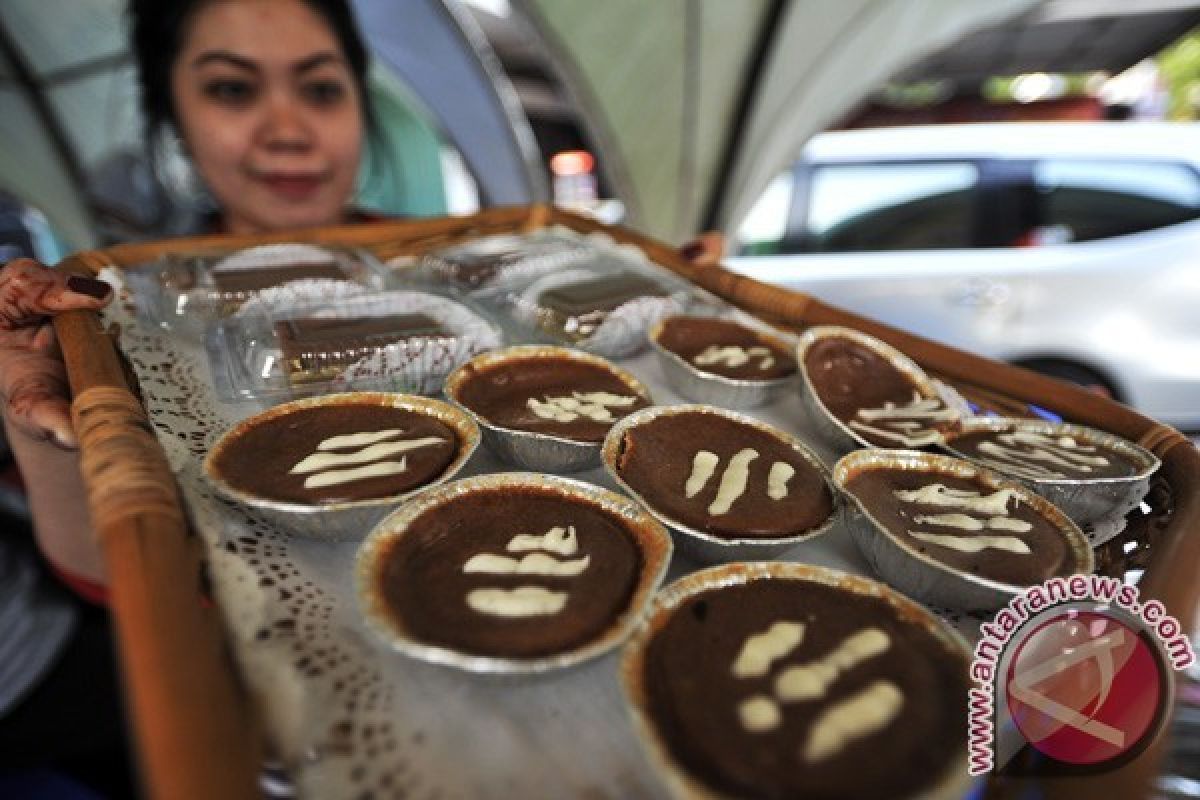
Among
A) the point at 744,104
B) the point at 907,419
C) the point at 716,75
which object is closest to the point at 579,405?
the point at 907,419

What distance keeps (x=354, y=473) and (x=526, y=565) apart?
1.00ft

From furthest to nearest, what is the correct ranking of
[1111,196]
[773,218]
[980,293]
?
[773,218] → [980,293] → [1111,196]

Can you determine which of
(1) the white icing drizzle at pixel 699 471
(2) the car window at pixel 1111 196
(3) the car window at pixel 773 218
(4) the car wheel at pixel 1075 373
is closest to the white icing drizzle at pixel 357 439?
(1) the white icing drizzle at pixel 699 471

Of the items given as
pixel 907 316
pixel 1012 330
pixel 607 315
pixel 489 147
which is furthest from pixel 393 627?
pixel 489 147

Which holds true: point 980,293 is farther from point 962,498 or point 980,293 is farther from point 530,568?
point 530,568

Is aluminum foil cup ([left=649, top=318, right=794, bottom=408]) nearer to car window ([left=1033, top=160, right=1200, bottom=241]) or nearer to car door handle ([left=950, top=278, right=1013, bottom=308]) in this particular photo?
car door handle ([left=950, top=278, right=1013, bottom=308])

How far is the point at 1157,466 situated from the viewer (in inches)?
39.8

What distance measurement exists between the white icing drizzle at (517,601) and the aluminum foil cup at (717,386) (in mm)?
650

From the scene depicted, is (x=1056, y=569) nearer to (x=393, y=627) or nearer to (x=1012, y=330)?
(x=393, y=627)

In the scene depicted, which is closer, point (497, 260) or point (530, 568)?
point (530, 568)

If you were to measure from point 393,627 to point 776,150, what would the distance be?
5084 millimetres

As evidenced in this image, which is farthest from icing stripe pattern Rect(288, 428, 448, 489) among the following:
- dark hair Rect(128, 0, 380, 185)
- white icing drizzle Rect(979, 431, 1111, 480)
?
dark hair Rect(128, 0, 380, 185)

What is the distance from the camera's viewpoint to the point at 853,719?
2.15 feet

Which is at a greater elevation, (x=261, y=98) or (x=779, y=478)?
(x=261, y=98)
